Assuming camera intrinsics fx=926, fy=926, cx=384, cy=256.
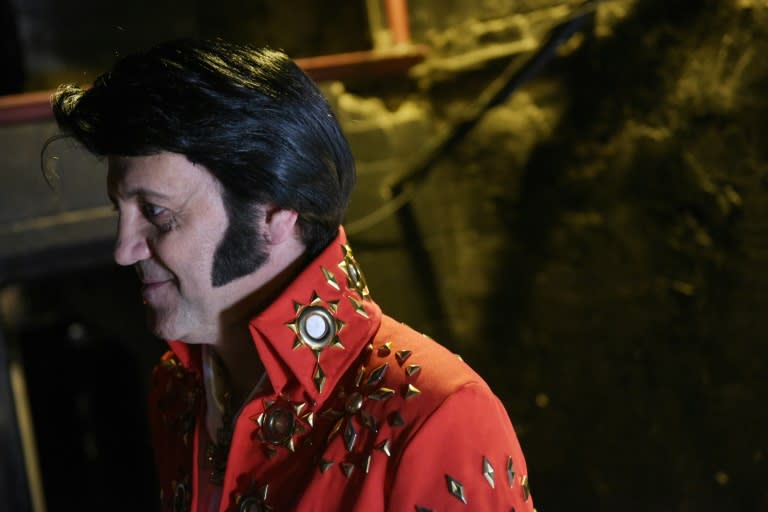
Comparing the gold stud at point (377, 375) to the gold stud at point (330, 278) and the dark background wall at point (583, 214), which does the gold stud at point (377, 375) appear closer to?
the gold stud at point (330, 278)

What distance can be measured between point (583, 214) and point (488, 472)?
1.87 m

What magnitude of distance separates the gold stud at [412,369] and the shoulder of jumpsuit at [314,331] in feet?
0.42

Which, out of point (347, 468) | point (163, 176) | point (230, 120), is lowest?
point (347, 468)

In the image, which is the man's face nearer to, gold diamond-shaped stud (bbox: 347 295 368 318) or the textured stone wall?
gold diamond-shaped stud (bbox: 347 295 368 318)

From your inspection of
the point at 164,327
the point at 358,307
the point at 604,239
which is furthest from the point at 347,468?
the point at 604,239

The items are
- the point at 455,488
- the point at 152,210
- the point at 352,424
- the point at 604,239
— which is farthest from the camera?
the point at 604,239

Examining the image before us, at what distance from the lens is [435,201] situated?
3.70m

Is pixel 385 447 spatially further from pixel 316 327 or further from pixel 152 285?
pixel 152 285

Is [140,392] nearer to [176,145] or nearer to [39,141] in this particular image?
[39,141]

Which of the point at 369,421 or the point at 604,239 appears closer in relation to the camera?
the point at 369,421

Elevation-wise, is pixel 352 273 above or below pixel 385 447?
above

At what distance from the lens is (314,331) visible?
5.39 feet

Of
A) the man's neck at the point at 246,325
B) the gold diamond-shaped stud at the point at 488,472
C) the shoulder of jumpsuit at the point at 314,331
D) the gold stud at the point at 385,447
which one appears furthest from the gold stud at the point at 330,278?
the gold diamond-shaped stud at the point at 488,472

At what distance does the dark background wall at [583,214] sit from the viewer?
2.74 m
